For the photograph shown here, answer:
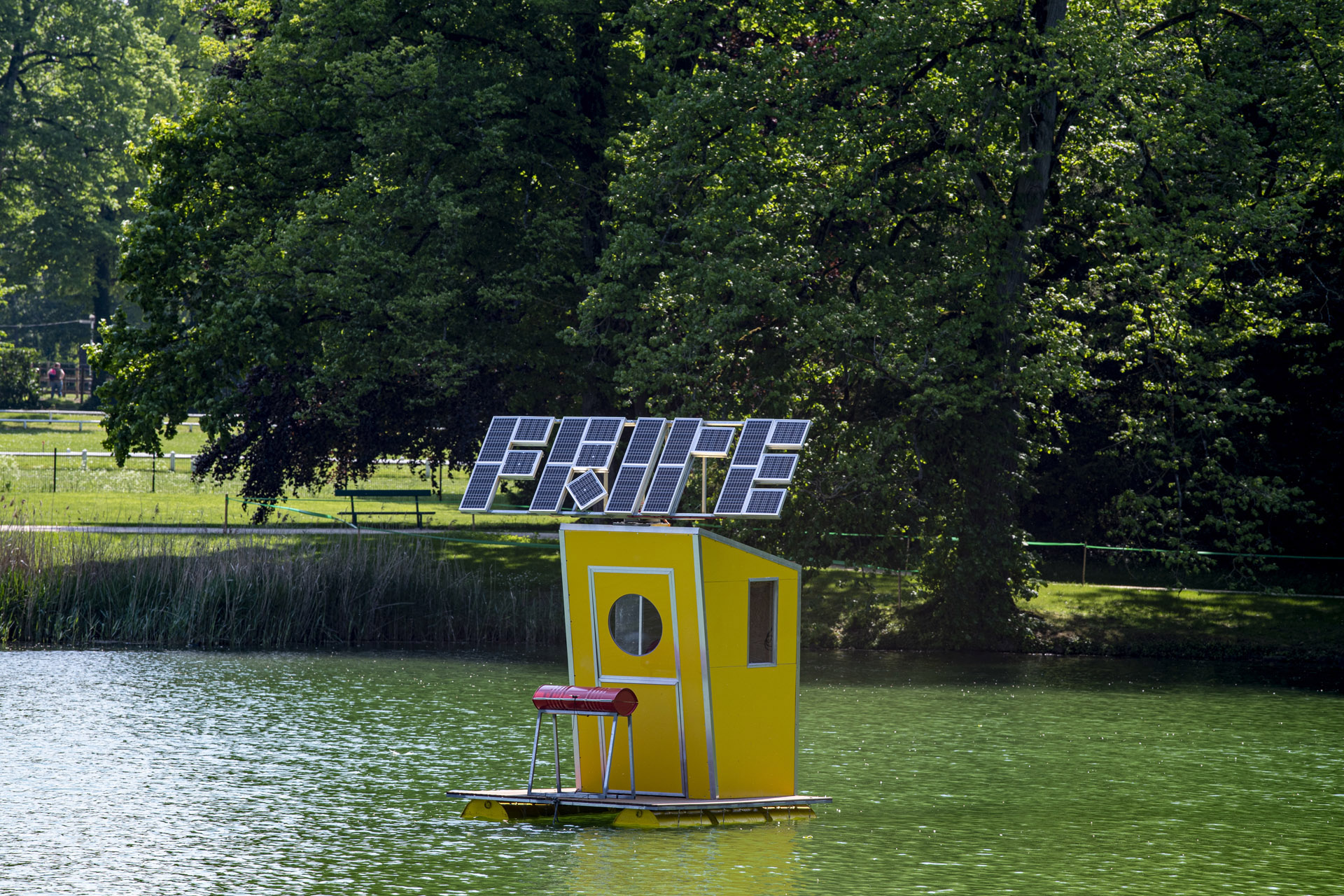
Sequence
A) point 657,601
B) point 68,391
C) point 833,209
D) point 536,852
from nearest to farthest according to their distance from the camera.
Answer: point 536,852 < point 657,601 < point 833,209 < point 68,391

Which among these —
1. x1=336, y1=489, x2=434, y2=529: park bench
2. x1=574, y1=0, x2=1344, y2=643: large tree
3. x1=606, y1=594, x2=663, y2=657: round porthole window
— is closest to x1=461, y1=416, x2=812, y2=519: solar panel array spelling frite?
x1=606, y1=594, x2=663, y2=657: round porthole window

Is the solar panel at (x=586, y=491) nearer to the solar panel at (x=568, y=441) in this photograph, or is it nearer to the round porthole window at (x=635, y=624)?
the solar panel at (x=568, y=441)

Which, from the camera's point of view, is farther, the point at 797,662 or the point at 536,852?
the point at 797,662

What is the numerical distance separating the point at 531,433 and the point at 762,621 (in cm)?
291

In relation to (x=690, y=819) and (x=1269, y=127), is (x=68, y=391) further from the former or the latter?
Answer: (x=690, y=819)

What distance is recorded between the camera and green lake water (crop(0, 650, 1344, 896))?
12.9m

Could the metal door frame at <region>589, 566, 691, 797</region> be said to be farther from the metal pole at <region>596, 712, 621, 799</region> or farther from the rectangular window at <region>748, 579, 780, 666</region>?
the rectangular window at <region>748, 579, 780, 666</region>

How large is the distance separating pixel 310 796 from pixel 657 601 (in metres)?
4.20

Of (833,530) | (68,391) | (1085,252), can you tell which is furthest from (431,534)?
(68,391)

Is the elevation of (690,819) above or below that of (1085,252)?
below

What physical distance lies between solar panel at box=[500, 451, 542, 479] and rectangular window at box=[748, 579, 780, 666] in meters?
2.38

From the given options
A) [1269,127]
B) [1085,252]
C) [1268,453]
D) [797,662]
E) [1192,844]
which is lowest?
[1192,844]

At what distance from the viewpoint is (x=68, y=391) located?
82.7 m

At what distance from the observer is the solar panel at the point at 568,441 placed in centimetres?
1497
